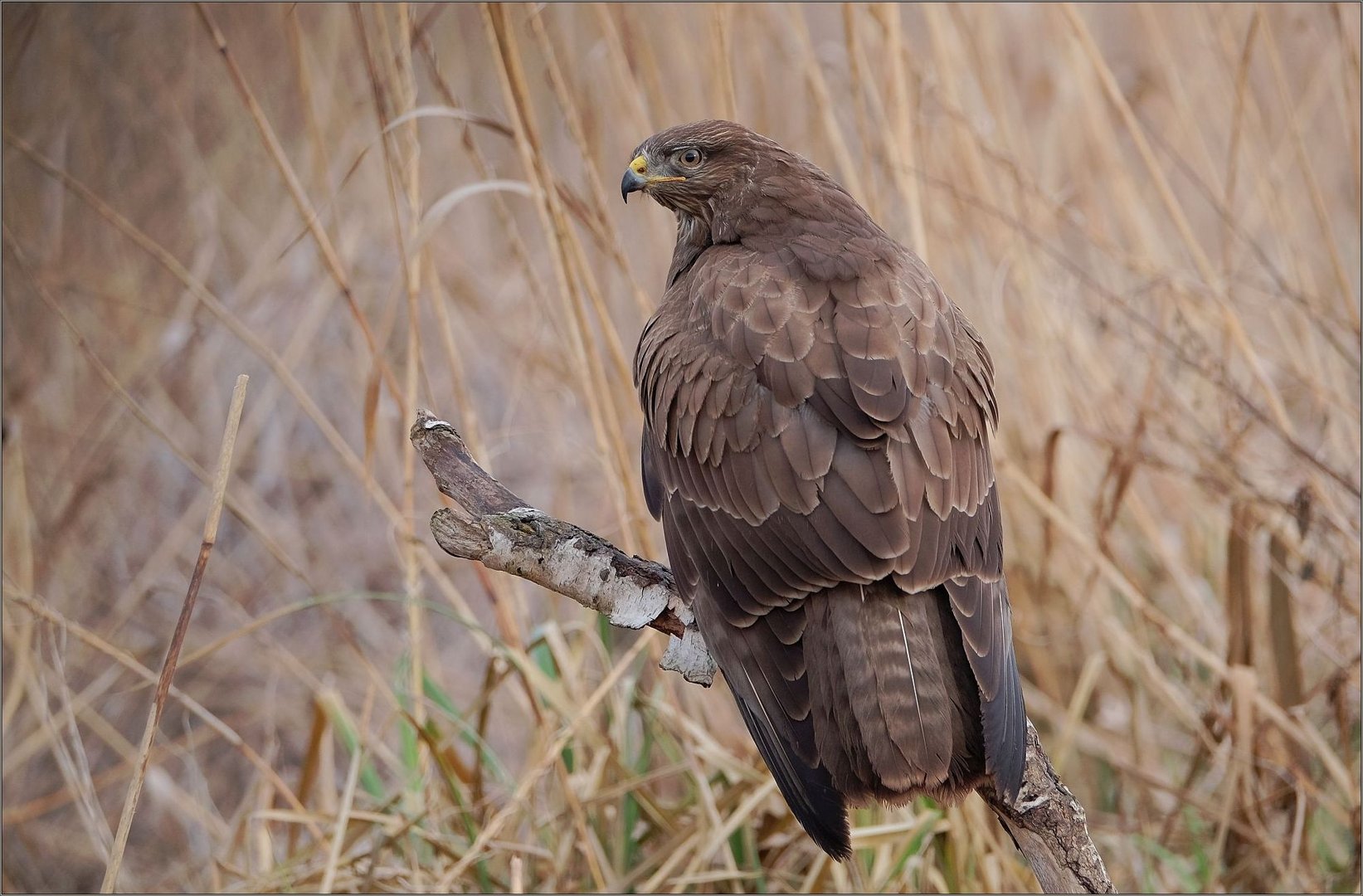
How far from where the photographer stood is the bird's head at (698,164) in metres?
2.58

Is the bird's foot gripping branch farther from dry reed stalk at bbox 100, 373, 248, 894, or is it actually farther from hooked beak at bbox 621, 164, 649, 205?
hooked beak at bbox 621, 164, 649, 205

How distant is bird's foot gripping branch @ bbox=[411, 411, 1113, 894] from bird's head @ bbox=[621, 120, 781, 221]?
0.84 meters

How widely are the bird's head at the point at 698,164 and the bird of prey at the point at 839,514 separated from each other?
273 mm

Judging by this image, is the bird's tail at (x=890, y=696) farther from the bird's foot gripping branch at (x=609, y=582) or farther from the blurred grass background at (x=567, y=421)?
the blurred grass background at (x=567, y=421)

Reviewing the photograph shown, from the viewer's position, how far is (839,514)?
75.2 inches

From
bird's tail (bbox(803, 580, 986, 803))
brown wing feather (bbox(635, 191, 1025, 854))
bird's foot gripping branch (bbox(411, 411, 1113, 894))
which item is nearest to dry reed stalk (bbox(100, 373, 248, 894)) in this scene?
bird's foot gripping branch (bbox(411, 411, 1113, 894))

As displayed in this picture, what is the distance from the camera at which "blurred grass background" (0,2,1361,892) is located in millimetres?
2707

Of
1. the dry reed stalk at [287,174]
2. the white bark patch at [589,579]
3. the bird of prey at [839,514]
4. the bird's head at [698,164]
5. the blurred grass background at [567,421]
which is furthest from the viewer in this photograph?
the blurred grass background at [567,421]

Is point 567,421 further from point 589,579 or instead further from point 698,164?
point 589,579

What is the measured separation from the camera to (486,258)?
5.36 meters

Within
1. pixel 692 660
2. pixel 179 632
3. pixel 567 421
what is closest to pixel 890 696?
pixel 692 660

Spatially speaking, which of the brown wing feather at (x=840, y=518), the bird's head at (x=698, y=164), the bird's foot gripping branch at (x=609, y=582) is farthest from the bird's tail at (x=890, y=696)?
the bird's head at (x=698, y=164)

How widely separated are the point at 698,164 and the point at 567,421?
273 centimetres

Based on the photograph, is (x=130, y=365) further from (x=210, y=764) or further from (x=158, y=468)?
(x=210, y=764)
